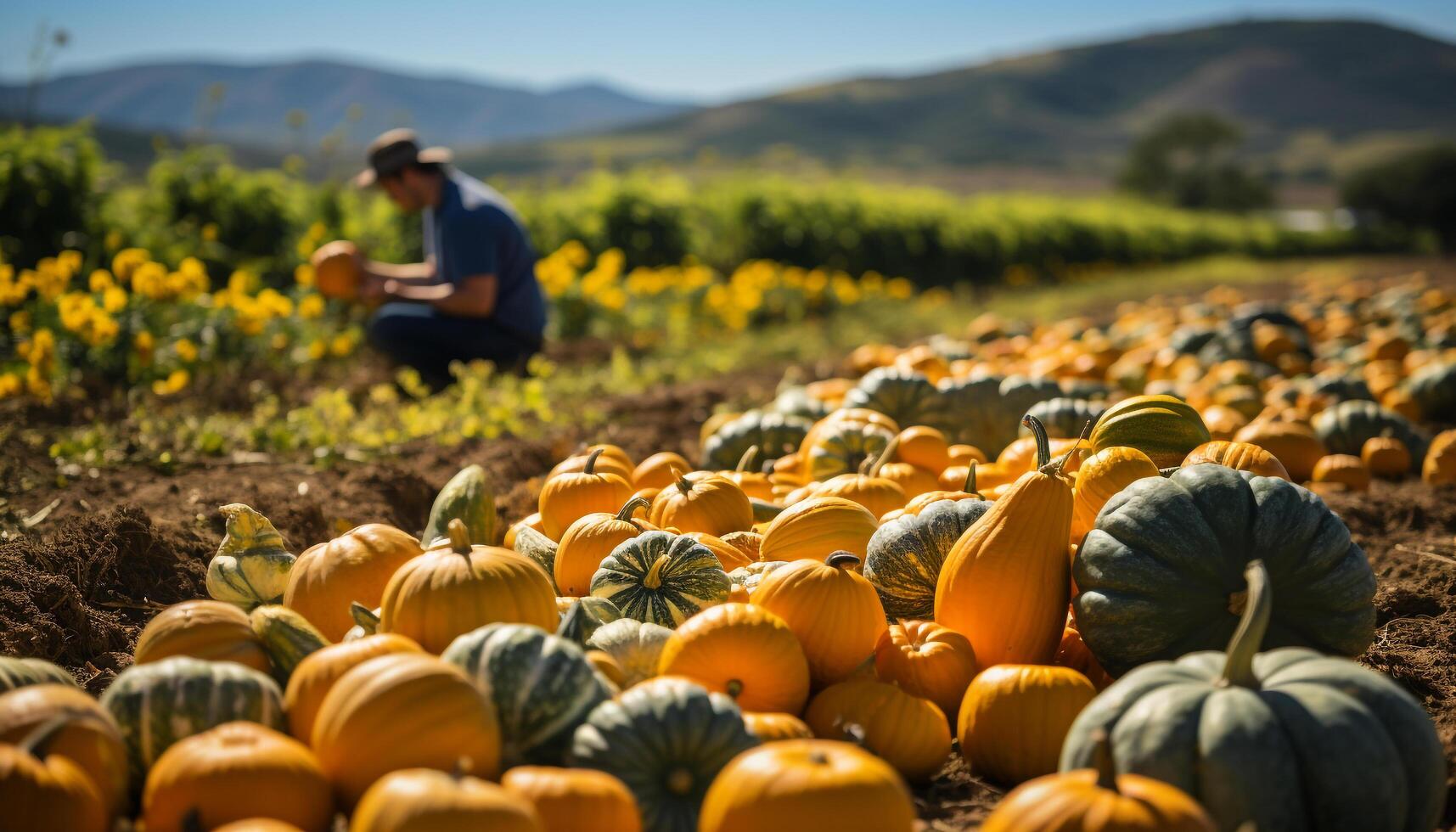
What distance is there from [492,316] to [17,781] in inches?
238

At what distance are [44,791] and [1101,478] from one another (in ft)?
9.06

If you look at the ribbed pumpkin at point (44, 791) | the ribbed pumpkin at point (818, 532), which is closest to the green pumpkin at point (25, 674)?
the ribbed pumpkin at point (44, 791)

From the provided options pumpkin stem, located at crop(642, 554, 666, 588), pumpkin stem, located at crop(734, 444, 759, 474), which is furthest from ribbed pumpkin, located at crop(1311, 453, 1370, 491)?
pumpkin stem, located at crop(642, 554, 666, 588)

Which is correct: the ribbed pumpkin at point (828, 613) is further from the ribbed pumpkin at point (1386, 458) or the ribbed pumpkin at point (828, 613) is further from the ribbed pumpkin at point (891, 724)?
the ribbed pumpkin at point (1386, 458)

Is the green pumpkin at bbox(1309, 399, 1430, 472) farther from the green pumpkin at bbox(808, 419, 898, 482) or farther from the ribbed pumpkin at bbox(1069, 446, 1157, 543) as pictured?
the ribbed pumpkin at bbox(1069, 446, 1157, 543)

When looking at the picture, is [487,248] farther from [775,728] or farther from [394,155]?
[775,728]

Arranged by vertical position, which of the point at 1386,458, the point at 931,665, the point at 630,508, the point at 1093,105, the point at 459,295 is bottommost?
the point at 1386,458

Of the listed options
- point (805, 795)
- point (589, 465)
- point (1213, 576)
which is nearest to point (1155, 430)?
point (1213, 576)

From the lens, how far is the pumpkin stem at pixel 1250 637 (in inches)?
83.0

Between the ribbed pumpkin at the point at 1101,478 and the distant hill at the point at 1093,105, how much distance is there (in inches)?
4131

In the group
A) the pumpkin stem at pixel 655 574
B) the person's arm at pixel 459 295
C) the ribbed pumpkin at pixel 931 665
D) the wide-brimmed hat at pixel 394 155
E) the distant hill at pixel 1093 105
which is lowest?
the ribbed pumpkin at pixel 931 665

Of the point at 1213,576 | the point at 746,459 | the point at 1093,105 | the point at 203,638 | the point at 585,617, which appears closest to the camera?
the point at 203,638

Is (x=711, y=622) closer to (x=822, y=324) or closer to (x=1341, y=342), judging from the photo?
(x=1341, y=342)

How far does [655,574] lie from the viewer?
2963mm
